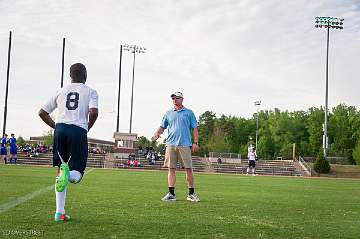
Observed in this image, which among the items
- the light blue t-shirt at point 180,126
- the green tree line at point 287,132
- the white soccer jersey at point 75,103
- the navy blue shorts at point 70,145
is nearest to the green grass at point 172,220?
the navy blue shorts at point 70,145

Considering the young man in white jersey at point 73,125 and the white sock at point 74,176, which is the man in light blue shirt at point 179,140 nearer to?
the young man in white jersey at point 73,125

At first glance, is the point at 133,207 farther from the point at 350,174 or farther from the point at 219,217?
the point at 350,174

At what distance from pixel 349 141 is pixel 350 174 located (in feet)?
140

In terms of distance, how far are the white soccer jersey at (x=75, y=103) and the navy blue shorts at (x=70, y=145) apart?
88mm

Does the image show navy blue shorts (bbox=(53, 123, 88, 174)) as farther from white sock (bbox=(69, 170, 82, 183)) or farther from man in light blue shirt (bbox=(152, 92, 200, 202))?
man in light blue shirt (bbox=(152, 92, 200, 202))

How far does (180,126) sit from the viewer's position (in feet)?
33.9

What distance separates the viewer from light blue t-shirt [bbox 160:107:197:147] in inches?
406

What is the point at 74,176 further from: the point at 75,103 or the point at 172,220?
the point at 172,220

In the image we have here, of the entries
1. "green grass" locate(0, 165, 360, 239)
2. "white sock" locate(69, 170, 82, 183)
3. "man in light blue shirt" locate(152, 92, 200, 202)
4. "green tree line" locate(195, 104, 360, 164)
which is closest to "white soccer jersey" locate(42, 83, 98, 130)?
"white sock" locate(69, 170, 82, 183)

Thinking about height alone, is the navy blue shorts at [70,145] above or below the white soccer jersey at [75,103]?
below

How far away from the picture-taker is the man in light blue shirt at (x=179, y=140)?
33.6 feet

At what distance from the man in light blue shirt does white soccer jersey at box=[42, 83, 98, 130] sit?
12.3 ft

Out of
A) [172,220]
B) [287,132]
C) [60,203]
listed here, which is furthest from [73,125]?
[287,132]

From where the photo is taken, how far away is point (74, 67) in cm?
669
